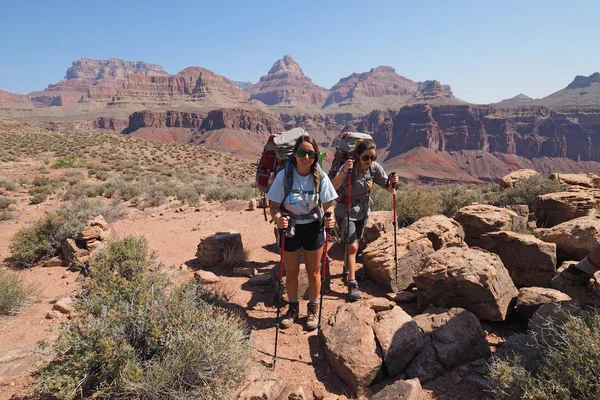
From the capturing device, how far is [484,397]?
2.64 metres

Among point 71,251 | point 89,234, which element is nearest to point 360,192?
point 89,234

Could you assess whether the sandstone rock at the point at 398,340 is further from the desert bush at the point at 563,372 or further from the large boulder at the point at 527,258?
the large boulder at the point at 527,258

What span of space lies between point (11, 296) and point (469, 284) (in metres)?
5.65

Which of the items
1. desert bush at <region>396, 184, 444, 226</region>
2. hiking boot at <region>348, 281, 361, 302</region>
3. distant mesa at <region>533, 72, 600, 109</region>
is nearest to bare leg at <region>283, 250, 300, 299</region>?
hiking boot at <region>348, 281, 361, 302</region>

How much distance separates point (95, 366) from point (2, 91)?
272 meters

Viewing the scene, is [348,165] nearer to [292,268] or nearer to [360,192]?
[360,192]

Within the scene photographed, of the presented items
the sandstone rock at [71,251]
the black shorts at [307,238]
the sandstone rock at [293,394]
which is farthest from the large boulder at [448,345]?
the sandstone rock at [71,251]

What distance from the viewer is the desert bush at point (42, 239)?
596 centimetres

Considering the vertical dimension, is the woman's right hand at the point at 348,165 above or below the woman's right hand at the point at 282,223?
above

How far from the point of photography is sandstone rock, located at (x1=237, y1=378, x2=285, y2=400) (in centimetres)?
256

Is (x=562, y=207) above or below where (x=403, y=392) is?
above

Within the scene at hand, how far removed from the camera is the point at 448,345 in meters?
3.12

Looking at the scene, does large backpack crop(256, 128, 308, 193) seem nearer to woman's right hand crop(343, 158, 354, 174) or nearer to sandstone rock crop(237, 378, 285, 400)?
woman's right hand crop(343, 158, 354, 174)

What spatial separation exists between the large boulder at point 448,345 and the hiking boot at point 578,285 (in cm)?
99
